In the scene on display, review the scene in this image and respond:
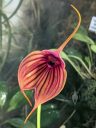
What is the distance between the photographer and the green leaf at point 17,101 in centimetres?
88

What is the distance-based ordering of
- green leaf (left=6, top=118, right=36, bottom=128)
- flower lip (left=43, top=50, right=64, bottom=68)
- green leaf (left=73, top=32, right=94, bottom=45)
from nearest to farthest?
1. flower lip (left=43, top=50, right=64, bottom=68)
2. green leaf (left=6, top=118, right=36, bottom=128)
3. green leaf (left=73, top=32, right=94, bottom=45)

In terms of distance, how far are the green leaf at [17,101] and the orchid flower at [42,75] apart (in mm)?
301

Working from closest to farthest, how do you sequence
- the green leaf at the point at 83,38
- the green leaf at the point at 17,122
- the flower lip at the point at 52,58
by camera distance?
1. the flower lip at the point at 52,58
2. the green leaf at the point at 17,122
3. the green leaf at the point at 83,38

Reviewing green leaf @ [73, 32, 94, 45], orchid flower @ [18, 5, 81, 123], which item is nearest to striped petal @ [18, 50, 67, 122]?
orchid flower @ [18, 5, 81, 123]

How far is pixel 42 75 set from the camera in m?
0.58

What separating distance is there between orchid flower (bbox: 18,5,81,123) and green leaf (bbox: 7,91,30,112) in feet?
0.99

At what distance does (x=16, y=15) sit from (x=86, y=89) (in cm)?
29

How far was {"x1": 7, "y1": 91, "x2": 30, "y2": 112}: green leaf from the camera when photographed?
0.88 meters

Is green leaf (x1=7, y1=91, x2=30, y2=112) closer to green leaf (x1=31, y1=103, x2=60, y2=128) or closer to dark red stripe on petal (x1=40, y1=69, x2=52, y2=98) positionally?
green leaf (x1=31, y1=103, x2=60, y2=128)

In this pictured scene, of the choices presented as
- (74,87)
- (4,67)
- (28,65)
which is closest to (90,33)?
(74,87)

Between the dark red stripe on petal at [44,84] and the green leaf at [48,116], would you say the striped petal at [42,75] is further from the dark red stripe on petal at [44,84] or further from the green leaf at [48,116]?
the green leaf at [48,116]

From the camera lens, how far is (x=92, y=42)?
986mm

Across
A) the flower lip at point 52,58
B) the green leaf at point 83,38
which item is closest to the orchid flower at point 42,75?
the flower lip at point 52,58

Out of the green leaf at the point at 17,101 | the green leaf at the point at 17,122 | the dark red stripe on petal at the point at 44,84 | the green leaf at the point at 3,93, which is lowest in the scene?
the green leaf at the point at 17,122
